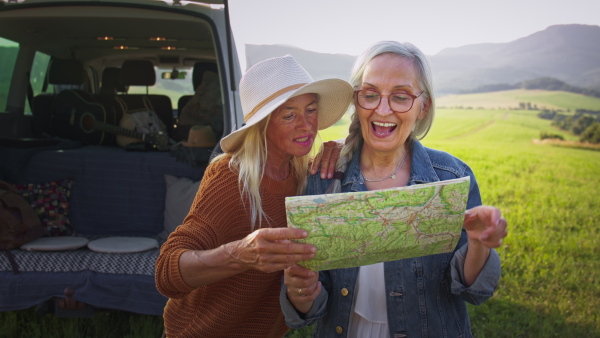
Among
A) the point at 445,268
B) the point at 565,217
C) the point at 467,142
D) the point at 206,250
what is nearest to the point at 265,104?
the point at 206,250

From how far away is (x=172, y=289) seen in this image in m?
1.78

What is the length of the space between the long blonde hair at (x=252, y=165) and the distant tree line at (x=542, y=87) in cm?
1174

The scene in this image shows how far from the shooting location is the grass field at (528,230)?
399cm

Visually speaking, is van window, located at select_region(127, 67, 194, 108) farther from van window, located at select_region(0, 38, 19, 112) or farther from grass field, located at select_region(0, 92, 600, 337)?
grass field, located at select_region(0, 92, 600, 337)

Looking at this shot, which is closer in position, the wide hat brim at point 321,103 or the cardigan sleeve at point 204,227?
the cardigan sleeve at point 204,227

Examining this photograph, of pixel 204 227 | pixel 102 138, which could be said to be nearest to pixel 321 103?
pixel 204 227

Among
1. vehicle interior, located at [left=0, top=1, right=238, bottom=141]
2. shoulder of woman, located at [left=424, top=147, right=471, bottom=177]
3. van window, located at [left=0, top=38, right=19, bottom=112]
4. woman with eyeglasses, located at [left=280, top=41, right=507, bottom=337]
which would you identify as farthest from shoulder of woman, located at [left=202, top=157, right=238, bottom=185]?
van window, located at [left=0, top=38, right=19, bottom=112]

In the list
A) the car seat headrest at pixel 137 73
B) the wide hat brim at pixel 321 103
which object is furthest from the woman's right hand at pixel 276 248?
the car seat headrest at pixel 137 73

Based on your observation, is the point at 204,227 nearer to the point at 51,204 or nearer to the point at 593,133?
the point at 51,204

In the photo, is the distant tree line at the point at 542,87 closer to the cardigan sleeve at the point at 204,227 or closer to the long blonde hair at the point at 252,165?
the long blonde hair at the point at 252,165

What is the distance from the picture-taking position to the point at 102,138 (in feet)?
17.7

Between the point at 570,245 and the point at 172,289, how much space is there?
551cm

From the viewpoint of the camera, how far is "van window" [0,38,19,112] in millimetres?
5117

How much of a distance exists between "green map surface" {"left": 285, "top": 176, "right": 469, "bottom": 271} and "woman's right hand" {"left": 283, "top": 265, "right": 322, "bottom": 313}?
0.07 metres
